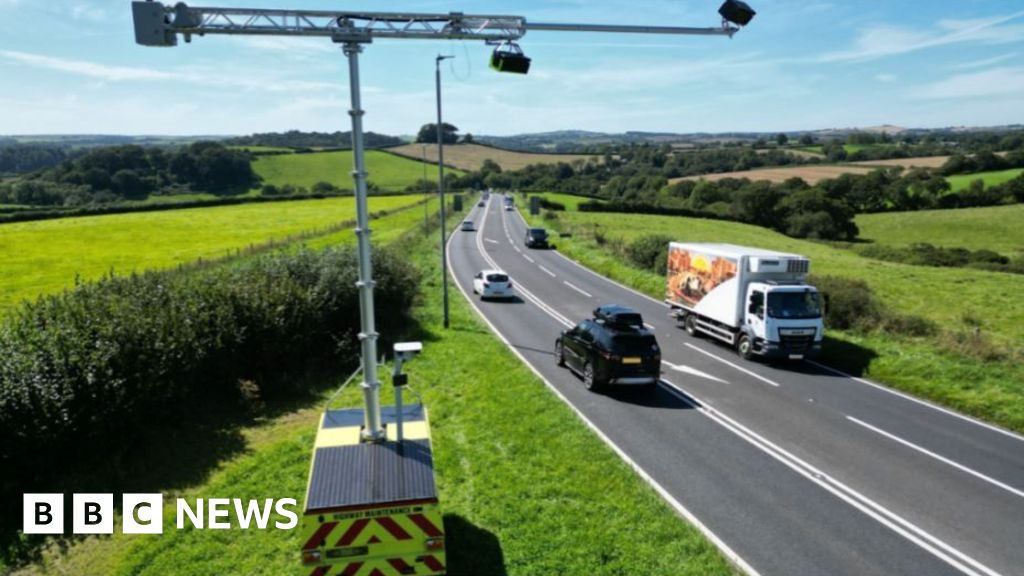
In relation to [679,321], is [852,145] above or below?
above

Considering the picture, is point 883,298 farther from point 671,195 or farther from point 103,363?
point 671,195

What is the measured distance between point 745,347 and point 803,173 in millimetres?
107876

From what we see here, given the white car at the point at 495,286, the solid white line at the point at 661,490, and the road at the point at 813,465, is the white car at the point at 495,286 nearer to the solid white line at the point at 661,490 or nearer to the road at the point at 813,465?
the road at the point at 813,465

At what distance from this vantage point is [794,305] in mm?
19359

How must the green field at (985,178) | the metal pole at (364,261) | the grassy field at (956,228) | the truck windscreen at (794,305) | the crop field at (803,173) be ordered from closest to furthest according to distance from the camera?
1. the metal pole at (364,261)
2. the truck windscreen at (794,305)
3. the grassy field at (956,228)
4. the green field at (985,178)
5. the crop field at (803,173)

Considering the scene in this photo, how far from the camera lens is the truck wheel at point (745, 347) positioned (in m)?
19.8

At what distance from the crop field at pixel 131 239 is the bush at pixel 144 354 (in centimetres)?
1949

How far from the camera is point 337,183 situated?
113500 millimetres

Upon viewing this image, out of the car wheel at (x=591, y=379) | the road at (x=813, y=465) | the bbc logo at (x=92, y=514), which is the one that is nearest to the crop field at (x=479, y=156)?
the car wheel at (x=591, y=379)

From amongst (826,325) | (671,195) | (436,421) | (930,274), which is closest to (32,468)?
(436,421)

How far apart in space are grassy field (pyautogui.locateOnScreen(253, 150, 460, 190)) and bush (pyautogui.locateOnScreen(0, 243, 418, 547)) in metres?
98.9

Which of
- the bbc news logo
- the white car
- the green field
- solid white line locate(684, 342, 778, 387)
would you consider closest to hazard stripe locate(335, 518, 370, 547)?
the bbc news logo

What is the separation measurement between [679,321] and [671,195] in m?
89.6

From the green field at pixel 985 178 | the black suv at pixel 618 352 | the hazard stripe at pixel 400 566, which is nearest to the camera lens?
the hazard stripe at pixel 400 566
